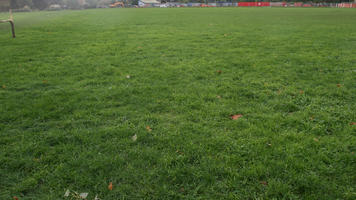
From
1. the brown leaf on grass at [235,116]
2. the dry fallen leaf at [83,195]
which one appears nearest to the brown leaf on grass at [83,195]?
the dry fallen leaf at [83,195]

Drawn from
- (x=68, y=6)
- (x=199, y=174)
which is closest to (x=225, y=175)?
(x=199, y=174)

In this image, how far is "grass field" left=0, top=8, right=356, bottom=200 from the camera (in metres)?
2.94

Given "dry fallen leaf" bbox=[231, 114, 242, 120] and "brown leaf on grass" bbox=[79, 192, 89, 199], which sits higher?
"dry fallen leaf" bbox=[231, 114, 242, 120]

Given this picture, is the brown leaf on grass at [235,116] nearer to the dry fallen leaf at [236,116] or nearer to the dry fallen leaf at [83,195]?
the dry fallen leaf at [236,116]

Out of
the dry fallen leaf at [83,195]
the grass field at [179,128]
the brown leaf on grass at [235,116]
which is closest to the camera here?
the dry fallen leaf at [83,195]

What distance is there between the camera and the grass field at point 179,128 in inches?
116

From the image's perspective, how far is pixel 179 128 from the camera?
406 centimetres

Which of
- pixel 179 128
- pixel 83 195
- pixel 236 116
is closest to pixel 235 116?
pixel 236 116

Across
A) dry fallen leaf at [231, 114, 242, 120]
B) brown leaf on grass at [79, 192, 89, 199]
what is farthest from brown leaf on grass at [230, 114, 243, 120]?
brown leaf on grass at [79, 192, 89, 199]

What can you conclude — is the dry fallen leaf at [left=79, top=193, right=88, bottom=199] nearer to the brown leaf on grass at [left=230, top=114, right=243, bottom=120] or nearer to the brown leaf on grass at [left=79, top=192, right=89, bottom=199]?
the brown leaf on grass at [left=79, top=192, right=89, bottom=199]

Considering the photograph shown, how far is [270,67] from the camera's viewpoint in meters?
7.08

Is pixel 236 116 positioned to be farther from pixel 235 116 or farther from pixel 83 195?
pixel 83 195

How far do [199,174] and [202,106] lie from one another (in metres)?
1.93

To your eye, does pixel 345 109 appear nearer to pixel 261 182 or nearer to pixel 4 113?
pixel 261 182
